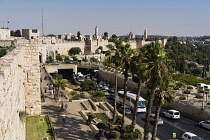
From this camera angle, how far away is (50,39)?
60125mm

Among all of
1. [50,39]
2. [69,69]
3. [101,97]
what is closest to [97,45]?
[50,39]

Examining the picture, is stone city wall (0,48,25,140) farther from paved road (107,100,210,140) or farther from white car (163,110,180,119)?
white car (163,110,180,119)

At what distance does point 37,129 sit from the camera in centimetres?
1228

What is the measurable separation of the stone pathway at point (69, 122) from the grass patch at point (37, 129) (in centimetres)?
78

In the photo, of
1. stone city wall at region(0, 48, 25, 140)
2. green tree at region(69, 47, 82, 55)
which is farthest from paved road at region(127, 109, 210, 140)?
green tree at region(69, 47, 82, 55)

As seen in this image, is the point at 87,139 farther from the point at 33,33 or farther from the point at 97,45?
the point at 97,45

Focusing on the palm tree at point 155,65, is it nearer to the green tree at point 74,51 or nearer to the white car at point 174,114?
the white car at point 174,114

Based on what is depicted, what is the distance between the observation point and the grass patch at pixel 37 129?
451 inches

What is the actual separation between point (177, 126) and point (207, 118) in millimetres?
3000

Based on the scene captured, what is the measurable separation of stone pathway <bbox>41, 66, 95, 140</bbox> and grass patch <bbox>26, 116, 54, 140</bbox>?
2.56 ft

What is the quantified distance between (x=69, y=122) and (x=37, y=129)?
331 centimetres

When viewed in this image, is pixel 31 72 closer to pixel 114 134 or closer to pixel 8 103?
pixel 114 134

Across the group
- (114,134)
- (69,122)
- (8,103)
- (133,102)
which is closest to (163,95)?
(114,134)

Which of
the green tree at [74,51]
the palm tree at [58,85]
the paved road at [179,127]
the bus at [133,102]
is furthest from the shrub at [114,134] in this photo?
the green tree at [74,51]
